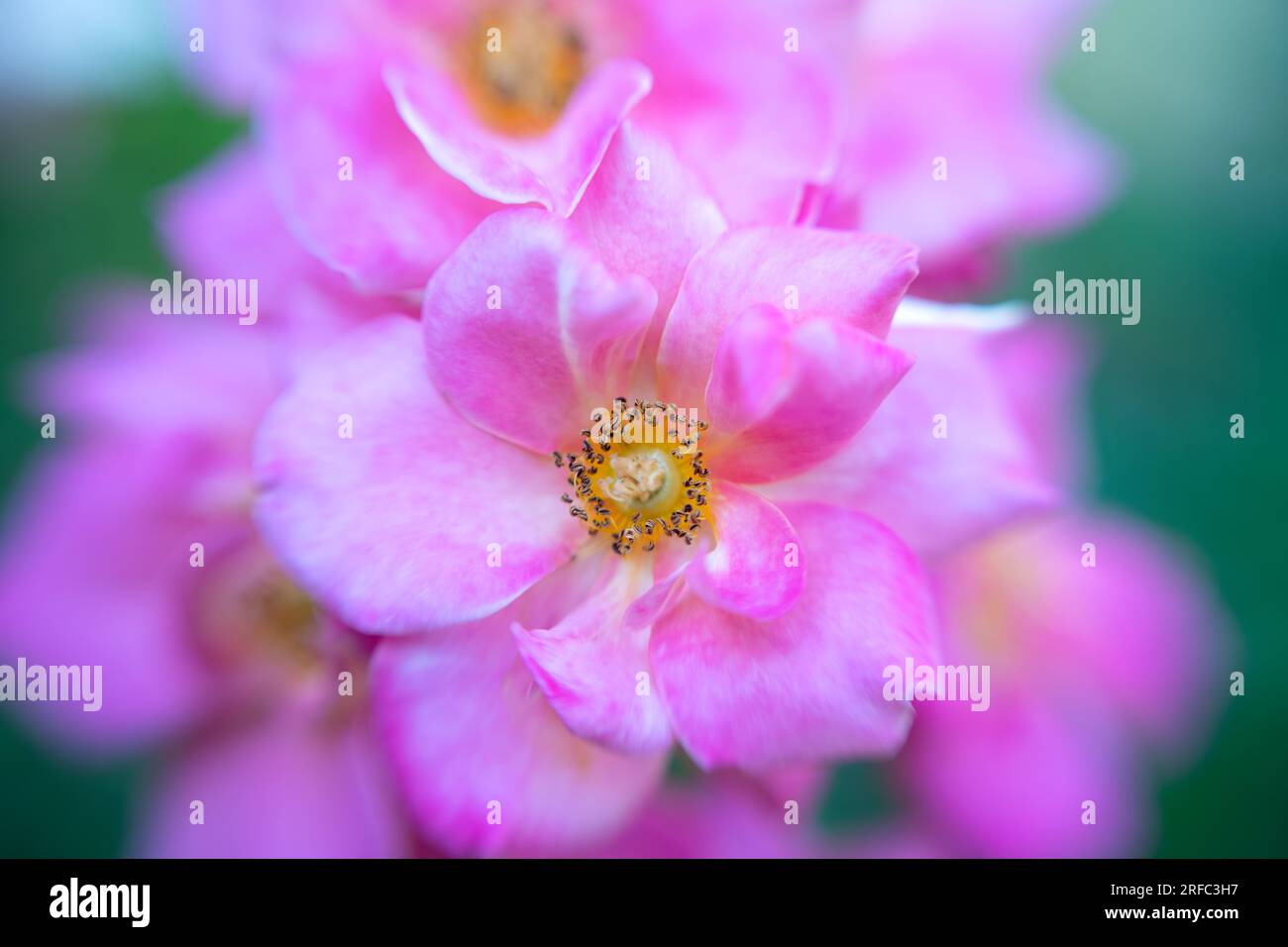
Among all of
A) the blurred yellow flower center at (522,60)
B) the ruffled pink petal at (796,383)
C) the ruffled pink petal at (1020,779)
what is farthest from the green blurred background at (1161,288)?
the ruffled pink petal at (796,383)

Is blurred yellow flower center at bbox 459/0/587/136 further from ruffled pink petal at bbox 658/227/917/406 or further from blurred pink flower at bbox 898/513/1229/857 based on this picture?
blurred pink flower at bbox 898/513/1229/857

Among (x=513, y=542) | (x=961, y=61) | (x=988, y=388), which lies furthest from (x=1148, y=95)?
(x=513, y=542)

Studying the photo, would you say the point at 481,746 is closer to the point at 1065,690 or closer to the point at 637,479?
the point at 637,479

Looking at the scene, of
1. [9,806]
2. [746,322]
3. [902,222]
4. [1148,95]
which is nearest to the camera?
[746,322]

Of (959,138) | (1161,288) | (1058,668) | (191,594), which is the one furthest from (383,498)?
(1161,288)

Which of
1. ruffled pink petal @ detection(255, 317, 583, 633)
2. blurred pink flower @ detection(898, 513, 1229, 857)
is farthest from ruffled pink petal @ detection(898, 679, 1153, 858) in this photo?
ruffled pink petal @ detection(255, 317, 583, 633)

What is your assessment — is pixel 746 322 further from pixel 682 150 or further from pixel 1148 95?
pixel 1148 95
